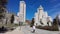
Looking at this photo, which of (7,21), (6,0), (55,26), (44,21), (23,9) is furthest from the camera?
(23,9)

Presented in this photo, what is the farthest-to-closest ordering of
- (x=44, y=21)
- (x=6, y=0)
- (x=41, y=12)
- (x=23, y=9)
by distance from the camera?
(x=23, y=9) < (x=41, y=12) < (x=44, y=21) < (x=6, y=0)

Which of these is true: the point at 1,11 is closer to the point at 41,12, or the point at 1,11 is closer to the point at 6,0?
the point at 6,0

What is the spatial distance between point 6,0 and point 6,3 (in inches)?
24.3

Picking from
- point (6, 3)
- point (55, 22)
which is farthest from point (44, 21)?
point (6, 3)

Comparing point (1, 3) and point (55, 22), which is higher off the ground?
point (1, 3)

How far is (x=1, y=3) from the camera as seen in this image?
1118 inches

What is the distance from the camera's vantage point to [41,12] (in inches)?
4596

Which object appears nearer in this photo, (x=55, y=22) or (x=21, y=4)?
(x=55, y=22)

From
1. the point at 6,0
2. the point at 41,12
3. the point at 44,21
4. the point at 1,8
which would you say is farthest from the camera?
the point at 41,12

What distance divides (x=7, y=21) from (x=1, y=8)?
29.7 meters

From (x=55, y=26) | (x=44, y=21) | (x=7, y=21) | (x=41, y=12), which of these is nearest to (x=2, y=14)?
(x=55, y=26)

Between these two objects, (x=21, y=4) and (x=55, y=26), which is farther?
(x=21, y=4)

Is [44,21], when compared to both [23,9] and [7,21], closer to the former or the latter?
[7,21]

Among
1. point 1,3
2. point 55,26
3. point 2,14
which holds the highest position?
point 1,3
